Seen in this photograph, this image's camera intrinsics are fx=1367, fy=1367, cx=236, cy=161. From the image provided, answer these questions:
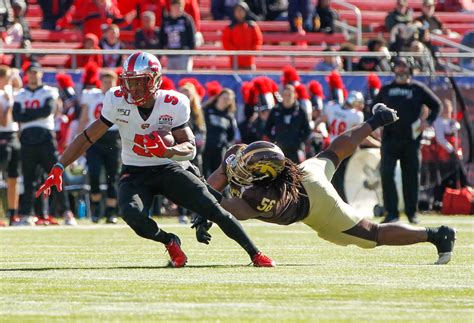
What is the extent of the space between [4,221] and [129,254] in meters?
7.21

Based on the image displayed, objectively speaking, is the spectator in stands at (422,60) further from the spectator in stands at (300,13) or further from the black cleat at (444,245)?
the black cleat at (444,245)

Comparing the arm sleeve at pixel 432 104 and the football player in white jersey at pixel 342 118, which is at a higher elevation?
the arm sleeve at pixel 432 104

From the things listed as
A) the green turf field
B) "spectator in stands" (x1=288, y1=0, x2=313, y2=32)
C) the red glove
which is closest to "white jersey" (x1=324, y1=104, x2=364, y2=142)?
"spectator in stands" (x1=288, y1=0, x2=313, y2=32)

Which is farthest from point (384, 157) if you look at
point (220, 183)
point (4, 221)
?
point (220, 183)

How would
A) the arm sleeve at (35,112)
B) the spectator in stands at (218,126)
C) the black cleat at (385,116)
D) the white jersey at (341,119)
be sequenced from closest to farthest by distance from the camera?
1. the black cleat at (385,116)
2. the arm sleeve at (35,112)
3. the spectator in stands at (218,126)
4. the white jersey at (341,119)

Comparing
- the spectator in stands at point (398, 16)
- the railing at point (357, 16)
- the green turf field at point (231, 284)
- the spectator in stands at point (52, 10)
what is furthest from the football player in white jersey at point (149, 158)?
the railing at point (357, 16)

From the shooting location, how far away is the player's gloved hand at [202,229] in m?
9.92

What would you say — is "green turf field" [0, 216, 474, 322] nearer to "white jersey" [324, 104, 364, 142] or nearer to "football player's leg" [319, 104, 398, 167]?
"football player's leg" [319, 104, 398, 167]

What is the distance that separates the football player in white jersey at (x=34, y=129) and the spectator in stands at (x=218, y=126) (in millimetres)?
2424

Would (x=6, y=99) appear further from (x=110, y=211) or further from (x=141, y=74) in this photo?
(x=141, y=74)

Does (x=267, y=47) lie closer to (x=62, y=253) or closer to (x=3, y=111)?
(x=3, y=111)

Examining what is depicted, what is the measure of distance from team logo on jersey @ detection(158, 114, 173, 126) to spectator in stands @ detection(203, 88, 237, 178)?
8.60 m

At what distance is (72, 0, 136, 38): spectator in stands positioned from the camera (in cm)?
2300

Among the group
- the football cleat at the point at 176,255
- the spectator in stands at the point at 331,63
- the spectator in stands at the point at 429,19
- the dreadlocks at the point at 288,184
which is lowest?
the spectator in stands at the point at 331,63
